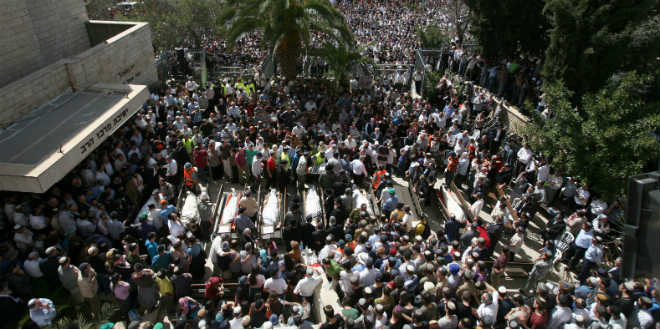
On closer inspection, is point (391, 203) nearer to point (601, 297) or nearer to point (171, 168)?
point (601, 297)

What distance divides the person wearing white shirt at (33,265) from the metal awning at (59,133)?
4.63ft

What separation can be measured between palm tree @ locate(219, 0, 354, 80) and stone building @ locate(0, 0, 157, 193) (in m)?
4.10

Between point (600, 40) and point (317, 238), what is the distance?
33.3ft

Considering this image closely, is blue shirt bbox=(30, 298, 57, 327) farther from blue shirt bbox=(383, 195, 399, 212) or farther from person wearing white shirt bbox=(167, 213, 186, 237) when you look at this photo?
blue shirt bbox=(383, 195, 399, 212)

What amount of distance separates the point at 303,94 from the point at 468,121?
701 cm

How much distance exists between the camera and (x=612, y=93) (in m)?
10.1

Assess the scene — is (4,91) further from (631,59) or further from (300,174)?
(631,59)

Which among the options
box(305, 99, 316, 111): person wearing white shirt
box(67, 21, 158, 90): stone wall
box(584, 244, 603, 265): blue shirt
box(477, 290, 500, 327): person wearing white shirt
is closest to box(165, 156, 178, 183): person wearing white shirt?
box(67, 21, 158, 90): stone wall

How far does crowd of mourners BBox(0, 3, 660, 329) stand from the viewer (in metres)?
6.84

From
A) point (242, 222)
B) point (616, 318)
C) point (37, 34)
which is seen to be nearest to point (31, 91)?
point (37, 34)

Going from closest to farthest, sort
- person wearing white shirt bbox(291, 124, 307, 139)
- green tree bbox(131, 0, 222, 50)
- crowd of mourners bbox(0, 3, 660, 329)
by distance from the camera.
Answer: crowd of mourners bbox(0, 3, 660, 329) → person wearing white shirt bbox(291, 124, 307, 139) → green tree bbox(131, 0, 222, 50)

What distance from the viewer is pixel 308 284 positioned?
726 cm

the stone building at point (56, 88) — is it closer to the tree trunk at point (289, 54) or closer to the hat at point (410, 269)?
the tree trunk at point (289, 54)

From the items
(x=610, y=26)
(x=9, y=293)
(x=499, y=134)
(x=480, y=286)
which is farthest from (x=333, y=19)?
(x=9, y=293)
